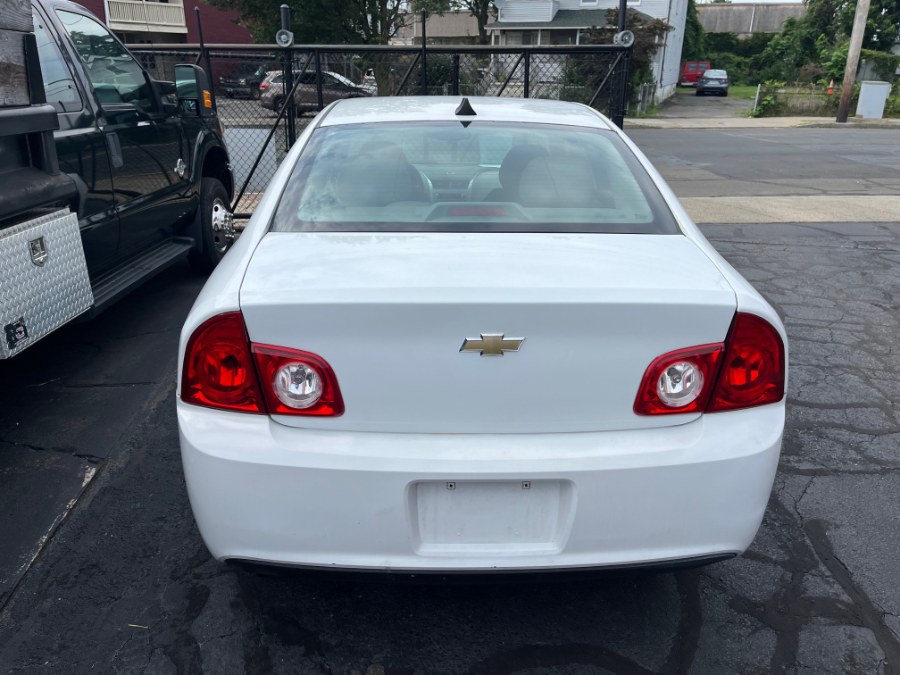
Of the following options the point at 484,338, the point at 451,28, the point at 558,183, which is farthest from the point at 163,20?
the point at 484,338

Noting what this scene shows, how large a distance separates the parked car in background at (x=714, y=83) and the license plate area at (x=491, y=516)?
46.1m

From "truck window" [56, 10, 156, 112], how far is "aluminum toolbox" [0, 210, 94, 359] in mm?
1319

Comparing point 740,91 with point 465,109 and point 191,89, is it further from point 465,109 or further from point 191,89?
point 465,109

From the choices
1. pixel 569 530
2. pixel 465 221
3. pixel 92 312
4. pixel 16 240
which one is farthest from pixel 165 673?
pixel 92 312

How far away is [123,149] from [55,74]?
21.0 inches

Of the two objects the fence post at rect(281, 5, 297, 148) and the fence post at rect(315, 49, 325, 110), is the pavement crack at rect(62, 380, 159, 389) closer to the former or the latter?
the fence post at rect(281, 5, 297, 148)

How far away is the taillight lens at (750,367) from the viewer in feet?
6.83

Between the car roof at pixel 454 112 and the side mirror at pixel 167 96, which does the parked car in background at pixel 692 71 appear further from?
the car roof at pixel 454 112

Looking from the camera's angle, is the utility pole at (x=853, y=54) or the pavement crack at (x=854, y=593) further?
the utility pole at (x=853, y=54)

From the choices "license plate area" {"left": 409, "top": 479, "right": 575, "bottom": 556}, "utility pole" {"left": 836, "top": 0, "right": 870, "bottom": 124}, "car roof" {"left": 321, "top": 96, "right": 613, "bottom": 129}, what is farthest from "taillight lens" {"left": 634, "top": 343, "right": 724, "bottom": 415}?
"utility pole" {"left": 836, "top": 0, "right": 870, "bottom": 124}

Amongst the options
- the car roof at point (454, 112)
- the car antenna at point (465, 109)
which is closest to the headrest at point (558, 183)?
the car roof at point (454, 112)

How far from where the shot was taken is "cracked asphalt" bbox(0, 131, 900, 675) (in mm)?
2322

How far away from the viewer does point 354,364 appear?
6.54 feet

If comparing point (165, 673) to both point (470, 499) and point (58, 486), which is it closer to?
point (470, 499)
